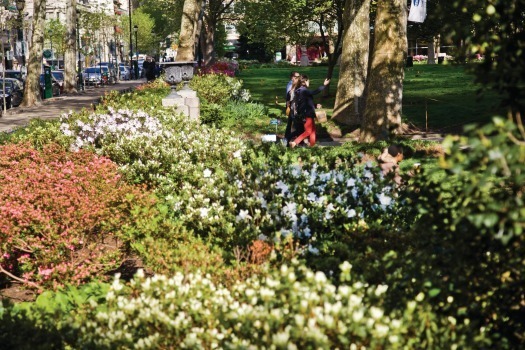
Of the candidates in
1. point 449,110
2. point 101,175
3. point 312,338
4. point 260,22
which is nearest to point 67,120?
point 101,175

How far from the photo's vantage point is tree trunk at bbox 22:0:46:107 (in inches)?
1532

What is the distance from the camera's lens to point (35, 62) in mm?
40000

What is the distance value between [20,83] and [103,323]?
134ft

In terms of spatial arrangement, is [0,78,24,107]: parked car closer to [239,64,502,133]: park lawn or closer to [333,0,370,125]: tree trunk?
[239,64,502,133]: park lawn

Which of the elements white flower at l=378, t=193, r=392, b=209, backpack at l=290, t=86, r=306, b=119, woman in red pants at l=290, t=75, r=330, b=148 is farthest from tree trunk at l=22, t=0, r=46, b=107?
white flower at l=378, t=193, r=392, b=209

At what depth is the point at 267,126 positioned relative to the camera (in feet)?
82.1

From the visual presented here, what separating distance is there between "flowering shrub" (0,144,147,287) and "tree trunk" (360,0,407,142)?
8810 millimetres

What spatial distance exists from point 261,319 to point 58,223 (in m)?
4.65

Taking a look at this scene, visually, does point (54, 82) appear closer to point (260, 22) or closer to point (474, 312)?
Answer: point (260, 22)

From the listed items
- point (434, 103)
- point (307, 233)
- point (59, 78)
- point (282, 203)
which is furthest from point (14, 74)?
point (307, 233)

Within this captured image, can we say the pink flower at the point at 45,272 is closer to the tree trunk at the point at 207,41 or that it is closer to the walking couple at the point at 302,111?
the walking couple at the point at 302,111

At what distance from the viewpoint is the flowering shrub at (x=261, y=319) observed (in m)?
4.66

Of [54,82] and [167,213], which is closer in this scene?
[167,213]

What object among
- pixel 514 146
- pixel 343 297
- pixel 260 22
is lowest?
pixel 343 297
